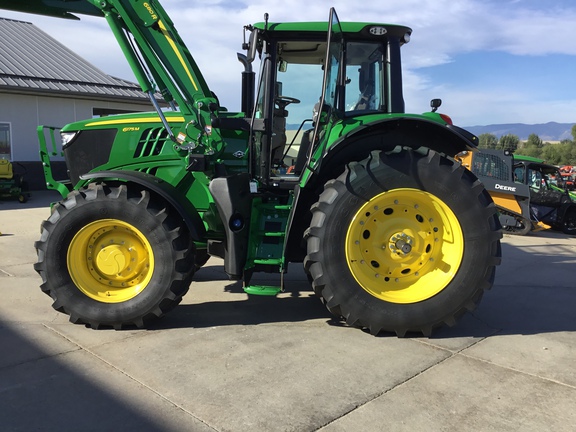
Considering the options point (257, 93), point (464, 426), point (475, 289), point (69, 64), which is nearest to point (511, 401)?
point (464, 426)

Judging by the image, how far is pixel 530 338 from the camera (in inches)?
165

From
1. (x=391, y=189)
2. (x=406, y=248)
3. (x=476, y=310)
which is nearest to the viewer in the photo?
(x=391, y=189)

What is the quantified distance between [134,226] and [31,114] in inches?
575

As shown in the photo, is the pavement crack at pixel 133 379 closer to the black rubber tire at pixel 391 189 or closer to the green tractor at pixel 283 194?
the green tractor at pixel 283 194

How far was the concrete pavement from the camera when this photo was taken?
2.81 metres

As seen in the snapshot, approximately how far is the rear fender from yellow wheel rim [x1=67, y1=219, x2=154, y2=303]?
1.19 ft

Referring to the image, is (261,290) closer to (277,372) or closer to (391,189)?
(277,372)

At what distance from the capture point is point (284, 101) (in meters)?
4.52

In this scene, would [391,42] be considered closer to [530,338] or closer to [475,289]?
[475,289]

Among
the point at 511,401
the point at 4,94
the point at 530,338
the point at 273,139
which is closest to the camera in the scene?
the point at 511,401

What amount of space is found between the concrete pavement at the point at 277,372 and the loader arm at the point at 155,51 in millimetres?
1843

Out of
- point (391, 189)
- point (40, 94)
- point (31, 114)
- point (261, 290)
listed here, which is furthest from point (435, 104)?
point (31, 114)

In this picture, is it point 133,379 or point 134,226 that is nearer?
point 133,379

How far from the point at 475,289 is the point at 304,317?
1.55 m
